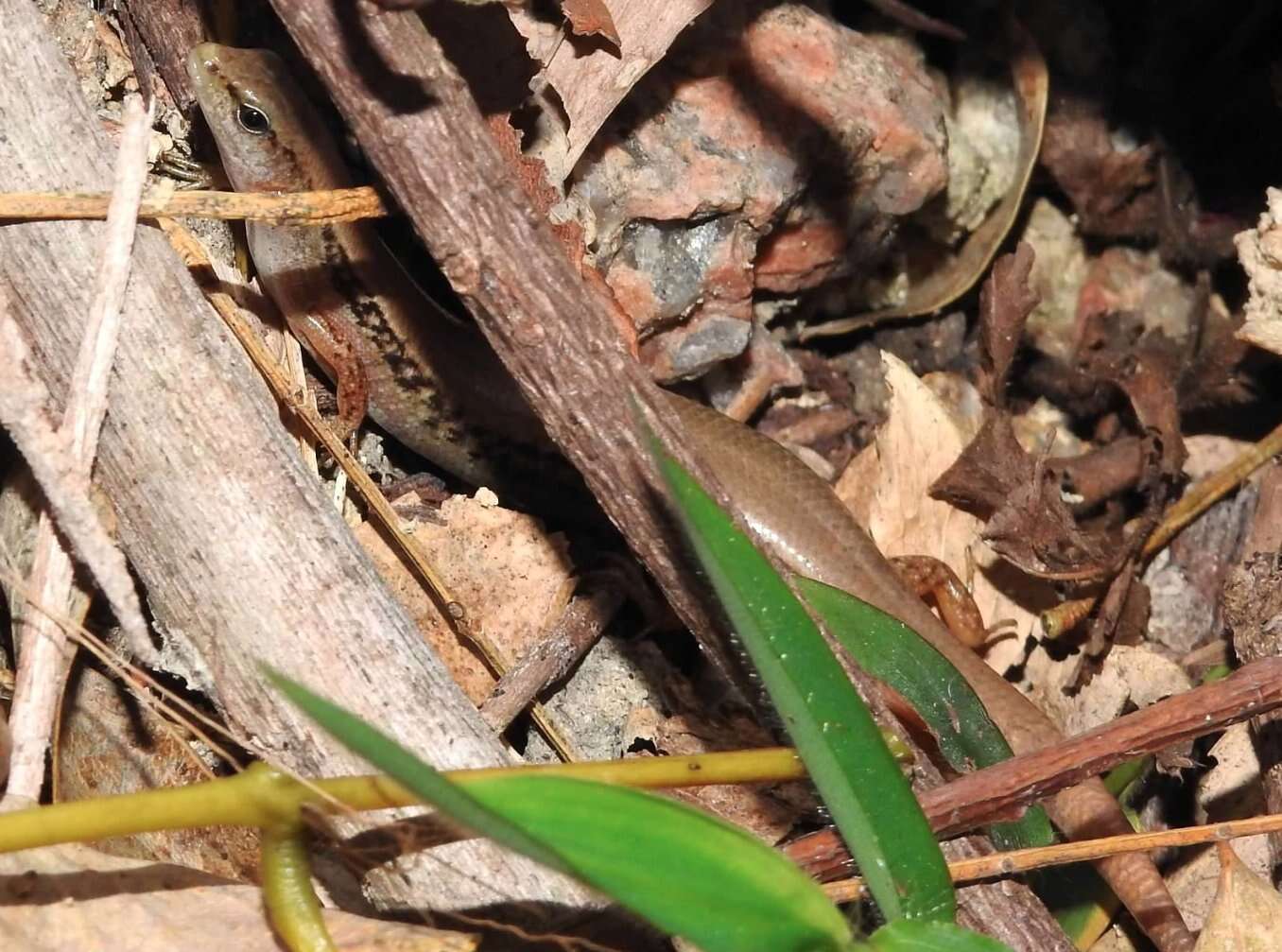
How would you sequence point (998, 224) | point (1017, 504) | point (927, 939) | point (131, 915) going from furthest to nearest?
point (998, 224), point (1017, 504), point (131, 915), point (927, 939)

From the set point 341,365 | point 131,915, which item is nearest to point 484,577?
point 341,365

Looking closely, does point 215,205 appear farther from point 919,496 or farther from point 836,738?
point 919,496

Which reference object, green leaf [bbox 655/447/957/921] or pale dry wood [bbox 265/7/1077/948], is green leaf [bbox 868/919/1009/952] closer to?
green leaf [bbox 655/447/957/921]

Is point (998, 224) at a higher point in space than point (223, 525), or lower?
higher

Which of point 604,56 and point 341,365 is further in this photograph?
point 341,365

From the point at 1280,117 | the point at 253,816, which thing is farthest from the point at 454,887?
the point at 1280,117

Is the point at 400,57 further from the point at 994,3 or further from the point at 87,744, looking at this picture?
the point at 994,3

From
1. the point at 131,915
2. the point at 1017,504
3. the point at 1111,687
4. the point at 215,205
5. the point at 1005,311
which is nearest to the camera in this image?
the point at 131,915
